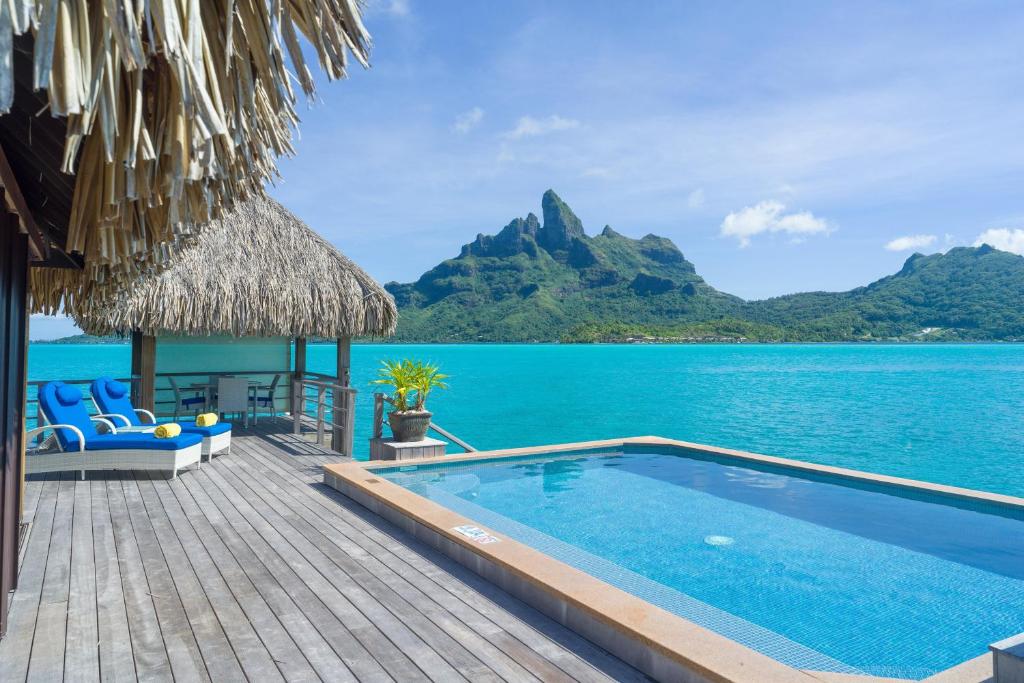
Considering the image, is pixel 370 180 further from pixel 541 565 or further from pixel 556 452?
pixel 541 565

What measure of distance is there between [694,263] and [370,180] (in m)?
94.4

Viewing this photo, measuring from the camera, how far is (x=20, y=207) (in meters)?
2.47

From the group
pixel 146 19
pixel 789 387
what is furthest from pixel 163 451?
pixel 789 387

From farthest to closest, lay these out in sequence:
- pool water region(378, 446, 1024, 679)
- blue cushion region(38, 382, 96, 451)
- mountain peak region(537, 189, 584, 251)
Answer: mountain peak region(537, 189, 584, 251), blue cushion region(38, 382, 96, 451), pool water region(378, 446, 1024, 679)

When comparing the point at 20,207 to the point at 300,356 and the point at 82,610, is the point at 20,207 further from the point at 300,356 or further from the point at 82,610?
the point at 300,356

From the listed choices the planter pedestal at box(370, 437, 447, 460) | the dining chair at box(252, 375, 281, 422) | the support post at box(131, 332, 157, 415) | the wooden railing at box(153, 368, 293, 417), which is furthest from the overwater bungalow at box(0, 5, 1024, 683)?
the dining chair at box(252, 375, 281, 422)

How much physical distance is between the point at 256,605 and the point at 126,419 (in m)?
4.67

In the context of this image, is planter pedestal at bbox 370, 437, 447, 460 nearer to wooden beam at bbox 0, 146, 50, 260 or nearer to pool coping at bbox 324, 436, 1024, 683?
pool coping at bbox 324, 436, 1024, 683

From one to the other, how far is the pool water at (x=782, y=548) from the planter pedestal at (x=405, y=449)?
0.18m

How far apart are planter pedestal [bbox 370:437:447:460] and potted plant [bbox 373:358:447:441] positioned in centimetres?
12

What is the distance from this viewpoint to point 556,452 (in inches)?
300

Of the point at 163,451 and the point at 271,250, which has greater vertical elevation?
the point at 271,250

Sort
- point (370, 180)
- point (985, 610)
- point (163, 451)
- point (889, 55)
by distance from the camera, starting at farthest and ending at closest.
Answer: point (370, 180), point (889, 55), point (163, 451), point (985, 610)

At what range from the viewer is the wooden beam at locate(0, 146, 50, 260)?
2.08m
